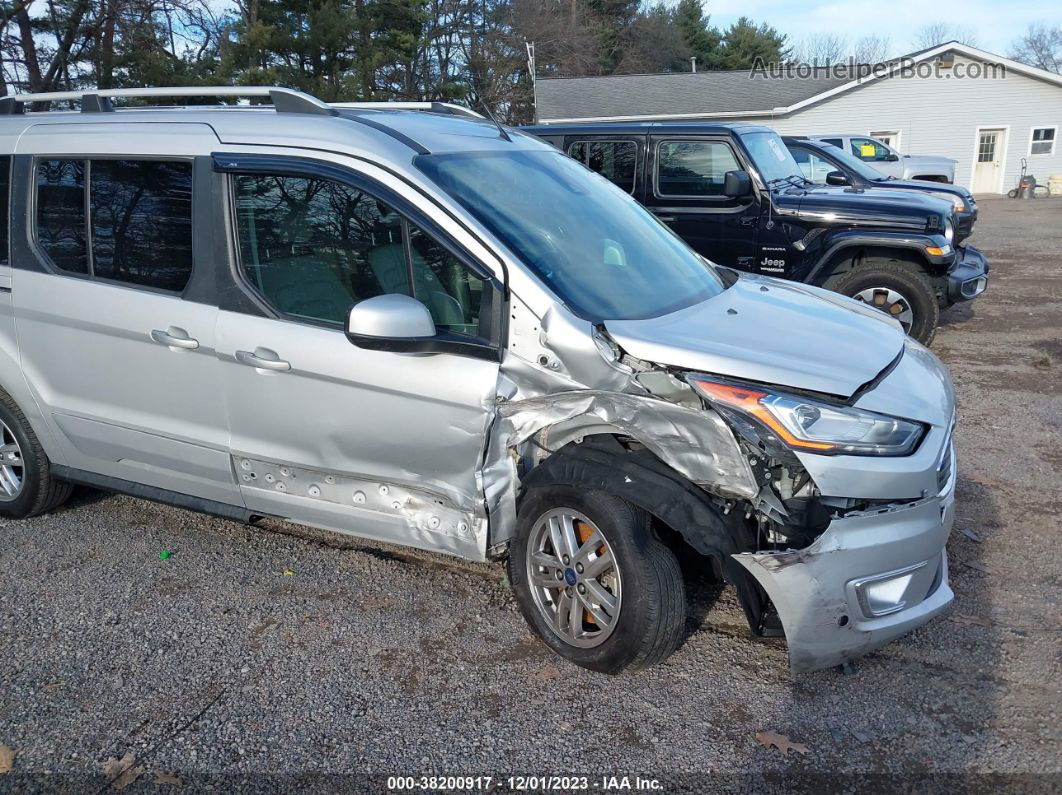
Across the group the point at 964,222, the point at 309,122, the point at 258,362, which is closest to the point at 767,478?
the point at 258,362

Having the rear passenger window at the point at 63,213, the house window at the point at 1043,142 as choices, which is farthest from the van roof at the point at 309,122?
the house window at the point at 1043,142

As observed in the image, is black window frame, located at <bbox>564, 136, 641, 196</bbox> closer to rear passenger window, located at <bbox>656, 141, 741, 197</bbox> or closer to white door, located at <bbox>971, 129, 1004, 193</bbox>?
rear passenger window, located at <bbox>656, 141, 741, 197</bbox>

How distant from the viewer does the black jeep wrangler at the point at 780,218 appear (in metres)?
7.92

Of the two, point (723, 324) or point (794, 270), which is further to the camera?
point (794, 270)

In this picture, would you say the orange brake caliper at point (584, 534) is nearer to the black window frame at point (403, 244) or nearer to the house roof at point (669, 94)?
the black window frame at point (403, 244)

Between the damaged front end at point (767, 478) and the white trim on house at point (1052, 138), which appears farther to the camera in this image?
the white trim on house at point (1052, 138)

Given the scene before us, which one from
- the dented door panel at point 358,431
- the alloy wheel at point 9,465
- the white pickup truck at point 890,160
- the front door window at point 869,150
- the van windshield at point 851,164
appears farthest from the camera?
the front door window at point 869,150

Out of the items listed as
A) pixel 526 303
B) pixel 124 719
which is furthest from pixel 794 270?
pixel 124 719

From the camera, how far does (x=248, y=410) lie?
3746mm

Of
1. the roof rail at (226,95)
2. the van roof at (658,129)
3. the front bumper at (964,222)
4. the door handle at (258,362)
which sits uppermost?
the roof rail at (226,95)

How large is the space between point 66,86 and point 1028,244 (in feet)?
86.1

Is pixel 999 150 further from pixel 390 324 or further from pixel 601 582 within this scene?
pixel 390 324

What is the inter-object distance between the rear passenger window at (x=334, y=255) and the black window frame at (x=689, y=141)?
5215 millimetres

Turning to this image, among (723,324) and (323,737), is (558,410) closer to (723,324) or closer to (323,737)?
(723,324)
